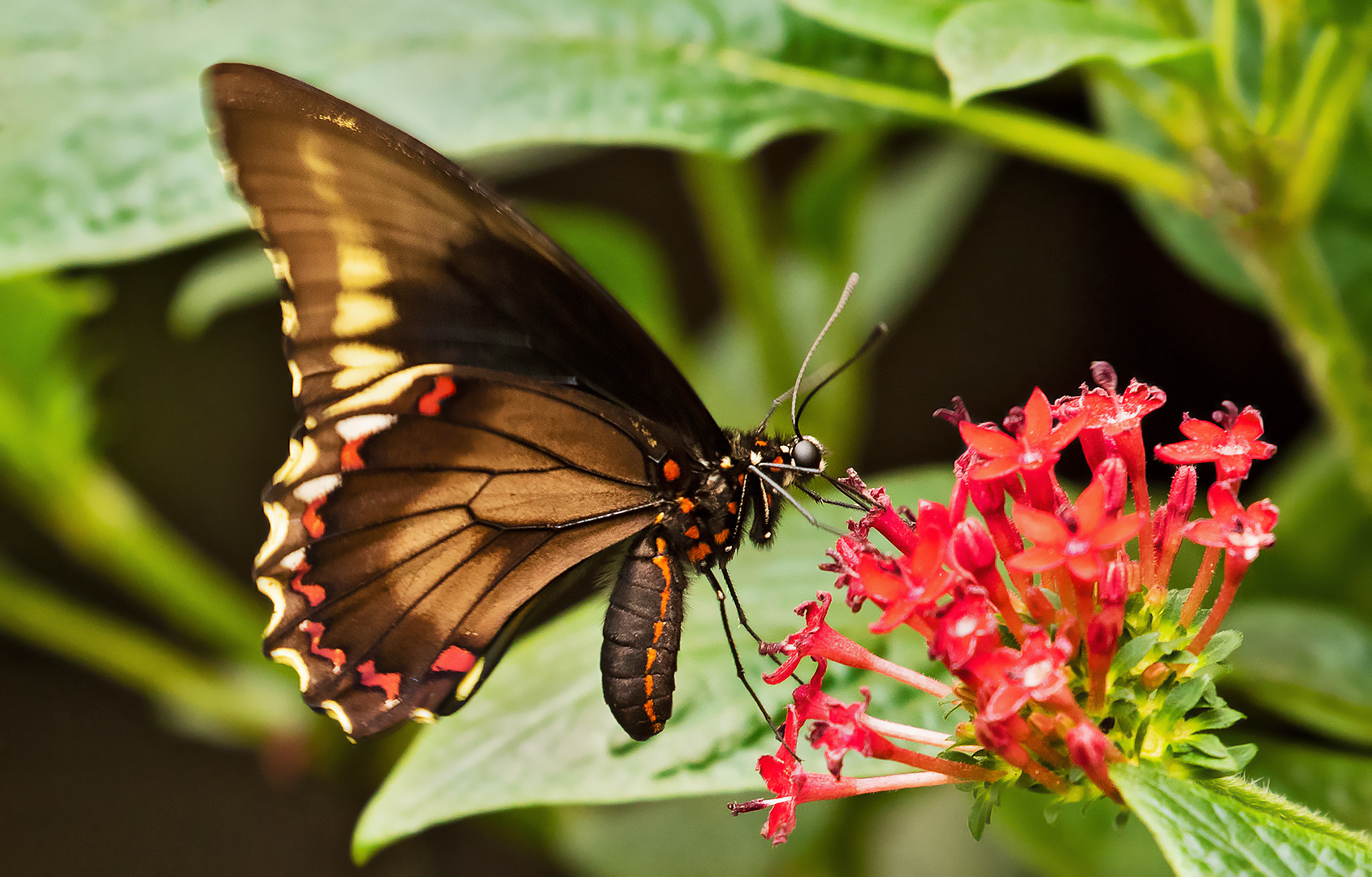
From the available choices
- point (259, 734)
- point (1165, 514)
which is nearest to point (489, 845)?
point (259, 734)

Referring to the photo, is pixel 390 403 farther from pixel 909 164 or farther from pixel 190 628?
pixel 909 164

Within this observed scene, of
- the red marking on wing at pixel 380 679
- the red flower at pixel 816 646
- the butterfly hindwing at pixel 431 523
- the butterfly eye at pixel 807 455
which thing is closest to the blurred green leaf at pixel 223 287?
the butterfly hindwing at pixel 431 523

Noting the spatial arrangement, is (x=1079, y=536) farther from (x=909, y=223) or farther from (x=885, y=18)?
(x=909, y=223)

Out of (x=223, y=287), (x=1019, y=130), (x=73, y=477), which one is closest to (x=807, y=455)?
(x=1019, y=130)

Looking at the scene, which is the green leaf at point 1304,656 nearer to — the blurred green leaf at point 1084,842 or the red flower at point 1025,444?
the blurred green leaf at point 1084,842

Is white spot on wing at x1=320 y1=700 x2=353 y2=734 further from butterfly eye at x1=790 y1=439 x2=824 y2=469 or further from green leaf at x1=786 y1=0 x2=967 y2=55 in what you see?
green leaf at x1=786 y1=0 x2=967 y2=55

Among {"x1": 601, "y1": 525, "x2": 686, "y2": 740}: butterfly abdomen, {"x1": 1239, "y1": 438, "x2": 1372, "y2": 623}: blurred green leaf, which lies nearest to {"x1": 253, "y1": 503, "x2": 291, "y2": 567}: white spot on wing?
{"x1": 601, "y1": 525, "x2": 686, "y2": 740}: butterfly abdomen
